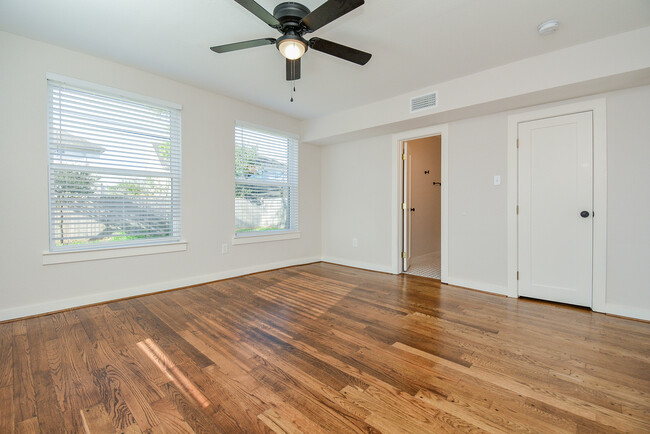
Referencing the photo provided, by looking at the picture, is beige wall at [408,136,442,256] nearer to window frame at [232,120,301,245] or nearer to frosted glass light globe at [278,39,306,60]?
window frame at [232,120,301,245]

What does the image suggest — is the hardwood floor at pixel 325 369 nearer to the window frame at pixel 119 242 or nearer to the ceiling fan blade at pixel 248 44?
the window frame at pixel 119 242

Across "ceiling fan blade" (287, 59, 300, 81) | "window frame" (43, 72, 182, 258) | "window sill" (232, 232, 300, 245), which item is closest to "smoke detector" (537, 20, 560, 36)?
"ceiling fan blade" (287, 59, 300, 81)

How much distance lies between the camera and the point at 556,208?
9.77 feet

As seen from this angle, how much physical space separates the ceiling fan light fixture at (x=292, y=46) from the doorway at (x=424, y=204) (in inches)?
130

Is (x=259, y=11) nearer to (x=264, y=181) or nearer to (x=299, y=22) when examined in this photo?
(x=299, y=22)

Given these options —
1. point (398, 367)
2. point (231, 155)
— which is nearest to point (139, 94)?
point (231, 155)

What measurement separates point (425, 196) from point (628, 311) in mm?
3591

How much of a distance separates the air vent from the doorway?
145cm

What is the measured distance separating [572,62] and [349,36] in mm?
2096

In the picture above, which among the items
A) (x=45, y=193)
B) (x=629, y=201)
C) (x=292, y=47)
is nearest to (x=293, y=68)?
(x=292, y=47)

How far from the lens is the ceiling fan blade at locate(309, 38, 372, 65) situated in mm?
2084

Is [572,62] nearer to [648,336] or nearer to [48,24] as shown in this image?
[648,336]

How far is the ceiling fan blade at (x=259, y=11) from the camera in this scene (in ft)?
5.52

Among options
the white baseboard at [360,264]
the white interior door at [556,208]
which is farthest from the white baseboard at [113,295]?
the white interior door at [556,208]
